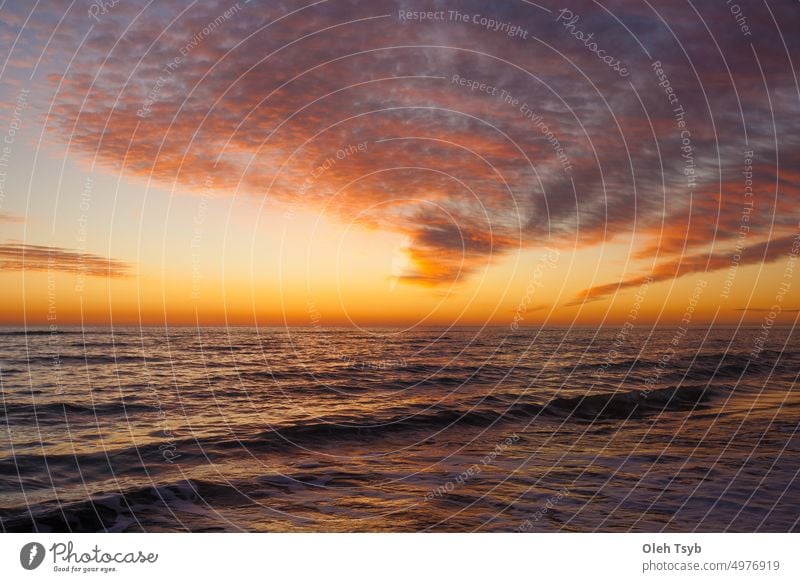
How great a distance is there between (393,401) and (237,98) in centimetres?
1427

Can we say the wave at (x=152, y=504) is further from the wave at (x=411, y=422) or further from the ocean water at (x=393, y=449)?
the wave at (x=411, y=422)

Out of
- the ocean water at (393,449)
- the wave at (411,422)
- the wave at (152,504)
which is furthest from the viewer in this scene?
the wave at (411,422)

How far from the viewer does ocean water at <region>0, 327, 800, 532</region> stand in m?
11.0

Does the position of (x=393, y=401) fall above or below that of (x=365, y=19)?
below

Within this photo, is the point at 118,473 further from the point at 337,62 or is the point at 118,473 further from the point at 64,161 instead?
the point at 337,62

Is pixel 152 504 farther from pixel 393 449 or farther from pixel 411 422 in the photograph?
pixel 411 422

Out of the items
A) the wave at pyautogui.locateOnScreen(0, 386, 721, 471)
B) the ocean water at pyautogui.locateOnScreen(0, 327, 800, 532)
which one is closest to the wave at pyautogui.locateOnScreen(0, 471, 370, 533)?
the ocean water at pyautogui.locateOnScreen(0, 327, 800, 532)

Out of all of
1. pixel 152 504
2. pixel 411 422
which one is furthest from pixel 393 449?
pixel 152 504

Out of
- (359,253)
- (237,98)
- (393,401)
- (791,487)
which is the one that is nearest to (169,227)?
(237,98)

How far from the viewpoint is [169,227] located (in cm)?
1528

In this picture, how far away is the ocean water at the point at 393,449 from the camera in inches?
432

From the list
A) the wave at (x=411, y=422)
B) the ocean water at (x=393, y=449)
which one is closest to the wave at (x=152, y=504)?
the ocean water at (x=393, y=449)

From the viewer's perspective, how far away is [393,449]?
16797 millimetres

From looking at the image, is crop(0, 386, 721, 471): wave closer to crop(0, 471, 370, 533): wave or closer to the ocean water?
the ocean water
